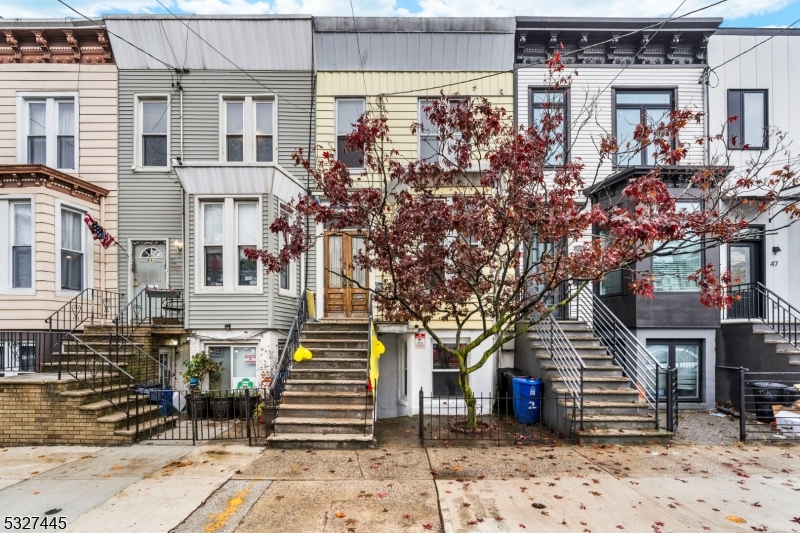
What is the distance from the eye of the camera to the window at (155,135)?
11891mm

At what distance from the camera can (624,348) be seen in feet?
34.4

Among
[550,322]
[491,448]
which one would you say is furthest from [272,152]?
[491,448]

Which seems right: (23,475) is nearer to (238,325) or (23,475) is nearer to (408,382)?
(238,325)

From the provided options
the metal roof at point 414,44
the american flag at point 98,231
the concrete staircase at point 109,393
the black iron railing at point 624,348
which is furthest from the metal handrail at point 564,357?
the american flag at point 98,231

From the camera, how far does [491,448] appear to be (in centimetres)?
763

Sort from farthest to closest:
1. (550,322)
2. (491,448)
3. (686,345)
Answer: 1. (686,345)
2. (550,322)
3. (491,448)

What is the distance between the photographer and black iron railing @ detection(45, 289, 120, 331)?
10484 mm

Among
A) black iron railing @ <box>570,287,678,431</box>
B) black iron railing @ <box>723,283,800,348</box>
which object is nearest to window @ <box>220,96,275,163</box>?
black iron railing @ <box>570,287,678,431</box>

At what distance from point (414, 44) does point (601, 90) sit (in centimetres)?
508

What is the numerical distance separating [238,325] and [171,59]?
7172 mm

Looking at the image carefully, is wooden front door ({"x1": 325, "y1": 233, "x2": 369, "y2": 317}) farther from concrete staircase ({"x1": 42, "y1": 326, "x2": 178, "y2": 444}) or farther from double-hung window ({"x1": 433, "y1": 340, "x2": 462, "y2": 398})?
concrete staircase ({"x1": 42, "y1": 326, "x2": 178, "y2": 444})

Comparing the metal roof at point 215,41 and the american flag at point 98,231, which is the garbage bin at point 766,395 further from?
the american flag at point 98,231

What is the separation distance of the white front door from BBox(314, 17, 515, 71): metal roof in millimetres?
6390

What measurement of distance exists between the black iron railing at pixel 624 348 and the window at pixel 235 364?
7.43 metres
